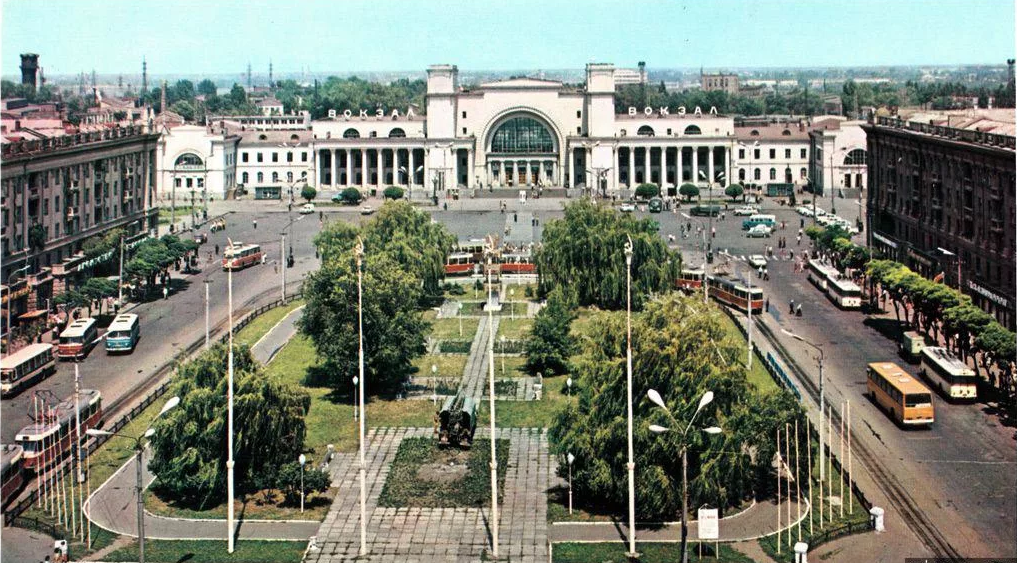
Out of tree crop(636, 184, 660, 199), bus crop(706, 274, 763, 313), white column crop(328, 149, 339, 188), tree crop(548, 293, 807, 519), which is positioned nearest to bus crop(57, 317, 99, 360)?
tree crop(548, 293, 807, 519)

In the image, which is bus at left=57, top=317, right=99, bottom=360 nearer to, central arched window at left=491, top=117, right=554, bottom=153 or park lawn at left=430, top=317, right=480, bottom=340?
park lawn at left=430, top=317, right=480, bottom=340

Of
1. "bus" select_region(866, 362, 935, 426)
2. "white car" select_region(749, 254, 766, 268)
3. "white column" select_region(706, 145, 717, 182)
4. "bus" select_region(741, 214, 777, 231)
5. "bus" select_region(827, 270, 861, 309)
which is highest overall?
"white column" select_region(706, 145, 717, 182)

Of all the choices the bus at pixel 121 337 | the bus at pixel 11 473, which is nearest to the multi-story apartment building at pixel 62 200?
the bus at pixel 121 337

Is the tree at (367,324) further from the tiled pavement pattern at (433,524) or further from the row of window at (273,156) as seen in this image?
the row of window at (273,156)

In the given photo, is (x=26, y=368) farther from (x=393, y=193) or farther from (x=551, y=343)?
(x=393, y=193)

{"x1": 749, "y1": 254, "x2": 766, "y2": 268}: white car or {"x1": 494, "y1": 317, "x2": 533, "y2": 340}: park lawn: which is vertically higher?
{"x1": 749, "y1": 254, "x2": 766, "y2": 268}: white car

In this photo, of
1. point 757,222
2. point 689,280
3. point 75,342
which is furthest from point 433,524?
point 757,222

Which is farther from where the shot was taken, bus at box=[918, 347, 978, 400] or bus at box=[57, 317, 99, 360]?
bus at box=[57, 317, 99, 360]
